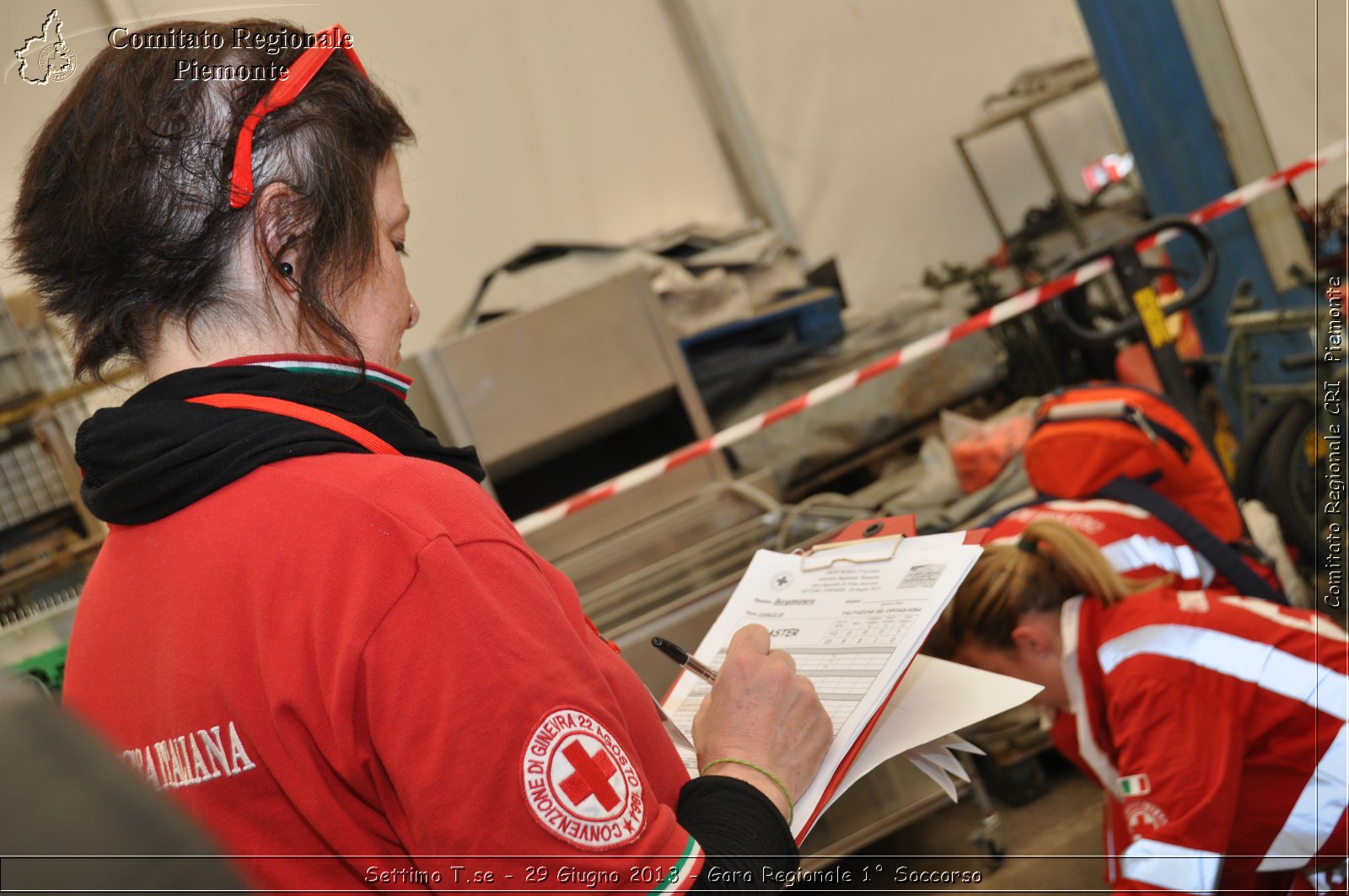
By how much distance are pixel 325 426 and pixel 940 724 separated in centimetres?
49

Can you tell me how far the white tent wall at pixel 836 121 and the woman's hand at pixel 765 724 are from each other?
2.42 m

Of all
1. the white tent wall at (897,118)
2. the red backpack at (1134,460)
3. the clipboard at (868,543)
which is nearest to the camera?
the clipboard at (868,543)

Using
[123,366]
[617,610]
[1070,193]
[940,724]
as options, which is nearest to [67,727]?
[123,366]

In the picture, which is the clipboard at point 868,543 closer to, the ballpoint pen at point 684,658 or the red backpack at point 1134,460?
the ballpoint pen at point 684,658

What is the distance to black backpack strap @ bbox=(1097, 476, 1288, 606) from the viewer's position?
1767mm

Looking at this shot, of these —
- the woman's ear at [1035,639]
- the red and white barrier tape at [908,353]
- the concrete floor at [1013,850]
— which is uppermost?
the red and white barrier tape at [908,353]

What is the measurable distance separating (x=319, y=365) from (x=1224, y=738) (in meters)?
1.26

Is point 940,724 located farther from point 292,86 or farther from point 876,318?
point 876,318

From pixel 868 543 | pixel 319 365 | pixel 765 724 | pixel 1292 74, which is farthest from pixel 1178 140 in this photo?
pixel 319 365

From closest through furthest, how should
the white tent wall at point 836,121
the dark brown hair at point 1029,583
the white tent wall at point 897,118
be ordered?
1. the dark brown hair at point 1029,583
2. the white tent wall at point 836,121
3. the white tent wall at point 897,118

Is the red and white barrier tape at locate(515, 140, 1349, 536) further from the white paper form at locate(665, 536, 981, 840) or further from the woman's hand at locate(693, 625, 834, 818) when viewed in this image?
the woman's hand at locate(693, 625, 834, 818)

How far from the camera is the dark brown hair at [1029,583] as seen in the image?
5.24 ft

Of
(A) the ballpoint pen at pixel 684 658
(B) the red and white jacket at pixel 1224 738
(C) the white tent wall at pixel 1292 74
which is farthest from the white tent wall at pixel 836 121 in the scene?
(A) the ballpoint pen at pixel 684 658

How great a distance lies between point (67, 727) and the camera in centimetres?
24
